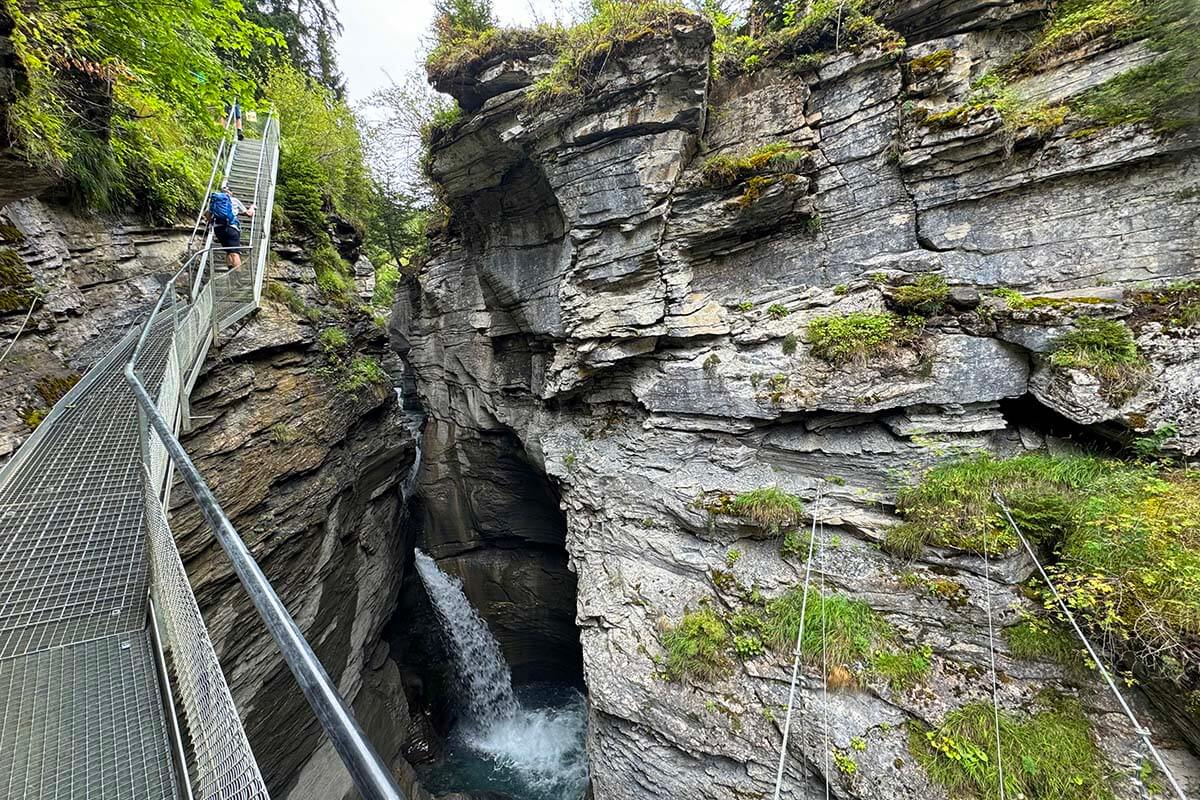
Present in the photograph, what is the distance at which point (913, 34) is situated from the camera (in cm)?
662

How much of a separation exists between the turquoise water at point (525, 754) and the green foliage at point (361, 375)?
9.59 metres

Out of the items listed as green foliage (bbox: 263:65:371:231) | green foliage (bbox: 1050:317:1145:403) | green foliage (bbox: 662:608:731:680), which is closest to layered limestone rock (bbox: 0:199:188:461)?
green foliage (bbox: 263:65:371:231)

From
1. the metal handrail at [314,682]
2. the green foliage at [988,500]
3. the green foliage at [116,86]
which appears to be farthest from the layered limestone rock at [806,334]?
the metal handrail at [314,682]

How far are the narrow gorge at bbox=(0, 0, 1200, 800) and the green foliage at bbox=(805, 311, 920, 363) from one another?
0.05 metres

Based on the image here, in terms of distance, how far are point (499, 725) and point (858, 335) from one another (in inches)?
516

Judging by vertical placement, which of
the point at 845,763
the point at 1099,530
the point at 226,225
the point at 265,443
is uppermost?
the point at 226,225

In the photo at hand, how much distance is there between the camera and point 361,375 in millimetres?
9383

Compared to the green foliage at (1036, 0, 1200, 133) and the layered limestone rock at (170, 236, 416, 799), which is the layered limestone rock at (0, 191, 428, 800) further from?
the green foliage at (1036, 0, 1200, 133)

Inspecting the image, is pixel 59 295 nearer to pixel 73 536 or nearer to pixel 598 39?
pixel 73 536

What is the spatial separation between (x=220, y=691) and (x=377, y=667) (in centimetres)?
1082

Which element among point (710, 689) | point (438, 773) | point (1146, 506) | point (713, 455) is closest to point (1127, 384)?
point (1146, 506)

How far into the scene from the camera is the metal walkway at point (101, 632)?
70.3 inches

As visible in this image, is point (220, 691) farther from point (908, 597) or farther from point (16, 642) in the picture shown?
point (908, 597)

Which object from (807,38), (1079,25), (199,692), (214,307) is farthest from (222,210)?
(1079,25)
